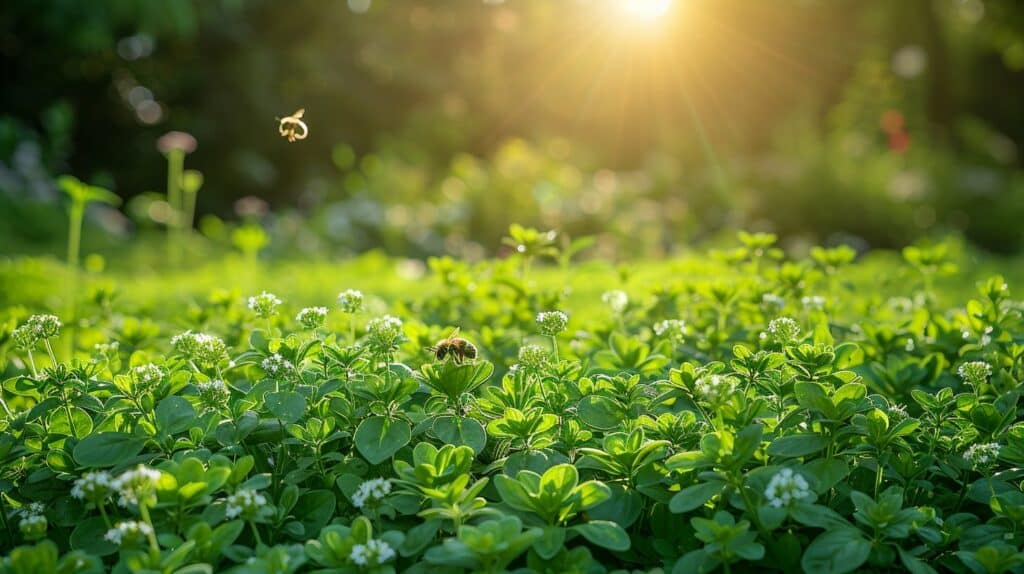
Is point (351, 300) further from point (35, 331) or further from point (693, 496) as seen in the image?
point (693, 496)

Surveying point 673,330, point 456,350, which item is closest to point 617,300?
point 673,330

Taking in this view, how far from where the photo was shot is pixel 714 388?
4.46ft

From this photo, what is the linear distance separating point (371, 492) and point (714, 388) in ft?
1.77

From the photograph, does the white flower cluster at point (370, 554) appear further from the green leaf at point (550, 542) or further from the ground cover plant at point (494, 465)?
the green leaf at point (550, 542)

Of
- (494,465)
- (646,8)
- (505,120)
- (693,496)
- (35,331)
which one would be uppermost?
(646,8)

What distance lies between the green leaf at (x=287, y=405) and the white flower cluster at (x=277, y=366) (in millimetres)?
76

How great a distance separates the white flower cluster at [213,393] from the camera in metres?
1.51

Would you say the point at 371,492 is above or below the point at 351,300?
below

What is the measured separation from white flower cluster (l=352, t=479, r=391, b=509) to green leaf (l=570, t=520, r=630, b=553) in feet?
0.94

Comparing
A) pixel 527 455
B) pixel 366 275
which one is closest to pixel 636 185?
pixel 366 275

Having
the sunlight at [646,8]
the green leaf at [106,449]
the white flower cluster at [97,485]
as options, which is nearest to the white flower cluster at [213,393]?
the green leaf at [106,449]

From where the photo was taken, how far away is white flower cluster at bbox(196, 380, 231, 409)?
4.95 feet

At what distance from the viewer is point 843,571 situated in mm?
1271

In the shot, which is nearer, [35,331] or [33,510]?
[33,510]
